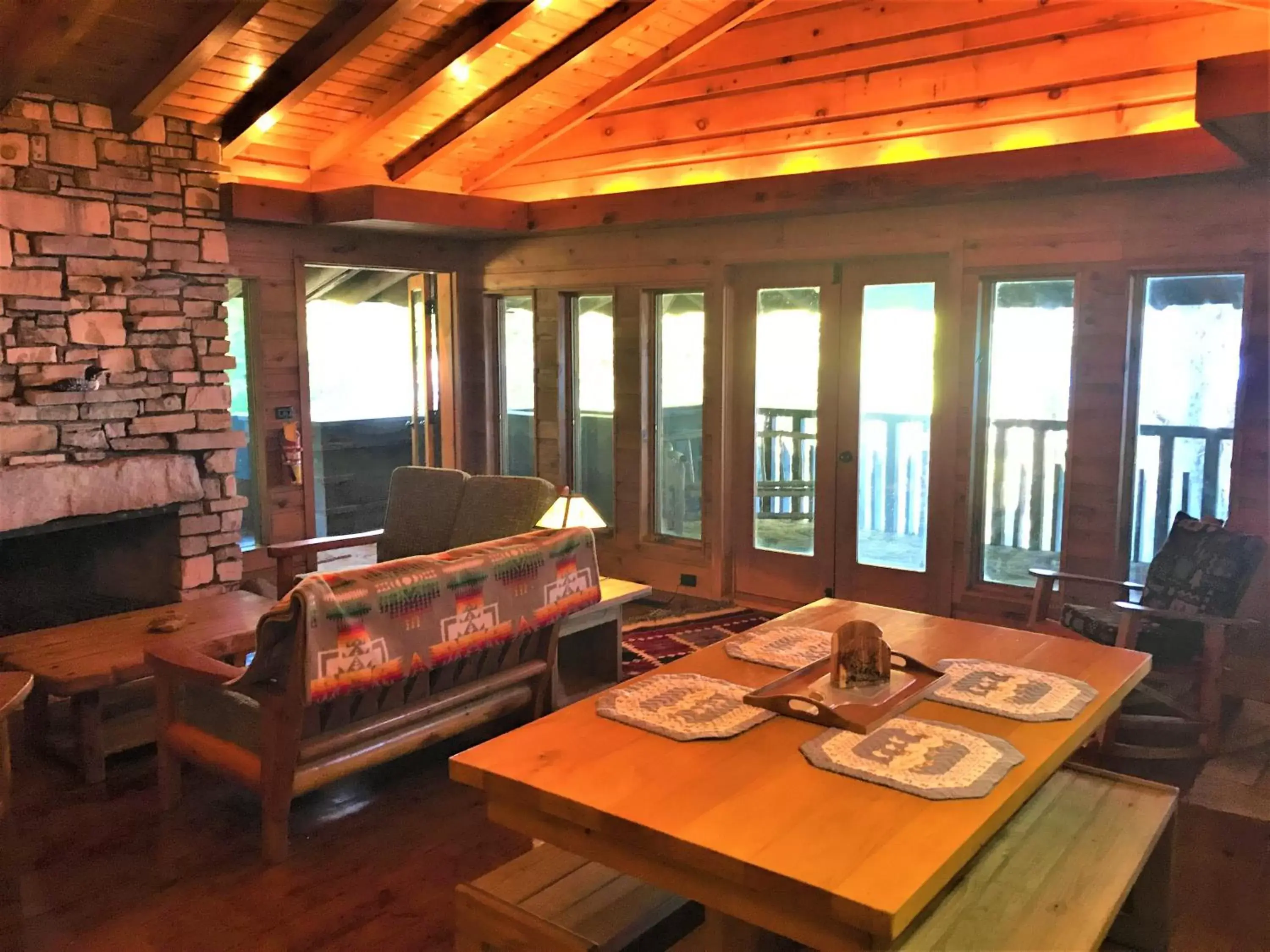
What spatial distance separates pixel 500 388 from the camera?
6.98m

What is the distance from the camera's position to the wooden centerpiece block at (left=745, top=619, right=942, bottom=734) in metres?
2.21

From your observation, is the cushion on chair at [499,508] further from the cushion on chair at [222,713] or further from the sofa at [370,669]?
the cushion on chair at [222,713]

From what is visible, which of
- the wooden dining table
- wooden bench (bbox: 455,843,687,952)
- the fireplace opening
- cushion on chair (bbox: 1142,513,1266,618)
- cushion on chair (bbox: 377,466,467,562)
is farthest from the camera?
the fireplace opening

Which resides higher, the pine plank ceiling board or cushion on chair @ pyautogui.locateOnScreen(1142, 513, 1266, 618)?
the pine plank ceiling board

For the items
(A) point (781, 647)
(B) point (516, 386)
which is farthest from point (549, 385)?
(A) point (781, 647)

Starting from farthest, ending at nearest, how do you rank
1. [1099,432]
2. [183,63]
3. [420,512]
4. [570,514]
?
[420,512]
[1099,432]
[183,63]
[570,514]

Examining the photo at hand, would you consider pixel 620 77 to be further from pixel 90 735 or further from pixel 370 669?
pixel 90 735

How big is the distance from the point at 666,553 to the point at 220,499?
8.30 ft

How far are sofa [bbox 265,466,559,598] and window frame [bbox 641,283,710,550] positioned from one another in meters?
1.61

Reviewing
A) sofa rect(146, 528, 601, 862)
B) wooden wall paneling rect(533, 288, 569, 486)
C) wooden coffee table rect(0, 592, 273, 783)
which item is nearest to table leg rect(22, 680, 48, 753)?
wooden coffee table rect(0, 592, 273, 783)

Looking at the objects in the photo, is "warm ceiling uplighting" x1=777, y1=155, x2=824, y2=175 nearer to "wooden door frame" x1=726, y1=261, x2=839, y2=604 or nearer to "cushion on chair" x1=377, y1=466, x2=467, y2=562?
"wooden door frame" x1=726, y1=261, x2=839, y2=604

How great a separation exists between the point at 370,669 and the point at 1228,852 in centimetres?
257

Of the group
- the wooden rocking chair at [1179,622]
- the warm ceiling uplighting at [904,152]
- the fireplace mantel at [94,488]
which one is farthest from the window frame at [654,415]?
the fireplace mantel at [94,488]

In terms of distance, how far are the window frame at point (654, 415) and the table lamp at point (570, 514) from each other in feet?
6.26
